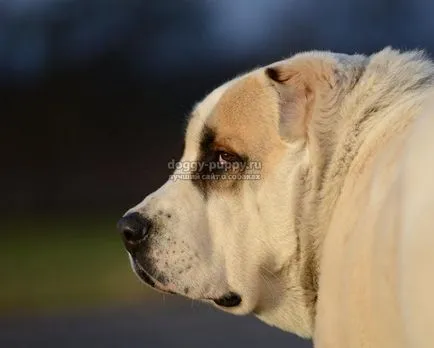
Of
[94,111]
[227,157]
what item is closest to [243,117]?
[227,157]

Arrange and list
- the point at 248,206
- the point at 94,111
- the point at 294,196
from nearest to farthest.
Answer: the point at 294,196, the point at 248,206, the point at 94,111

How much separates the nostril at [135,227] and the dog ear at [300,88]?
69cm

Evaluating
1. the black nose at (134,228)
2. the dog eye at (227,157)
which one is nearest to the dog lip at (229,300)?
the black nose at (134,228)

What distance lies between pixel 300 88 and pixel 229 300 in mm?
921

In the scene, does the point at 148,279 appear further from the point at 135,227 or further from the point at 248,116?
the point at 248,116

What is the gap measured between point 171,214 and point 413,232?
1.59m

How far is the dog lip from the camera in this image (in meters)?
4.09

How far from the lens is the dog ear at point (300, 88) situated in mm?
3861

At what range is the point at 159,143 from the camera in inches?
828

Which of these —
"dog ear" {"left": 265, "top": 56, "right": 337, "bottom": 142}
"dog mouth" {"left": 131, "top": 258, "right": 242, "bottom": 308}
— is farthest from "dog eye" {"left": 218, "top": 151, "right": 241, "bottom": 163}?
"dog mouth" {"left": 131, "top": 258, "right": 242, "bottom": 308}

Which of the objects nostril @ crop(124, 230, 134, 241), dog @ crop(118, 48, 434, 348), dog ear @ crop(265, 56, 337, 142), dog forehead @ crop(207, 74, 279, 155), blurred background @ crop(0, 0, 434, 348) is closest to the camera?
dog @ crop(118, 48, 434, 348)

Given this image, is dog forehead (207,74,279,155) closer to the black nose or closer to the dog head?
the dog head

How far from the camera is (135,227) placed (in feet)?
13.6

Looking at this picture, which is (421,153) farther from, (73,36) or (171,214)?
(73,36)
